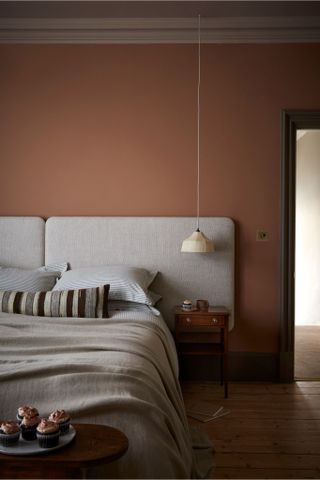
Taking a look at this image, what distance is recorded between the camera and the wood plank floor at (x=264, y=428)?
2197 mm

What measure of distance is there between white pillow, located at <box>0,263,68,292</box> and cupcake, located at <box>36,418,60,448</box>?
2022 millimetres

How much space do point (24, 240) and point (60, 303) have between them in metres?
0.91

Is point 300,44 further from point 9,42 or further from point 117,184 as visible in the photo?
point 9,42

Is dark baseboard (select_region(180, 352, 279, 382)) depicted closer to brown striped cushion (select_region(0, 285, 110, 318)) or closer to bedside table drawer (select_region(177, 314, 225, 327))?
bedside table drawer (select_region(177, 314, 225, 327))

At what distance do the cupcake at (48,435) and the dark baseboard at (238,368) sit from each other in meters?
2.43

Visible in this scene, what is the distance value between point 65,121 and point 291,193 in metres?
1.89

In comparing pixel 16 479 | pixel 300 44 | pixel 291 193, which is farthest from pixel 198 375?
pixel 300 44

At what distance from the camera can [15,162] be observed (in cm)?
360

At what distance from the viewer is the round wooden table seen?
3.71 feet

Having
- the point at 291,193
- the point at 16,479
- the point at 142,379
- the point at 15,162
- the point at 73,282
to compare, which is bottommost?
the point at 16,479

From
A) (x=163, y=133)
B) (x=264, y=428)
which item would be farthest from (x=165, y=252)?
(x=264, y=428)

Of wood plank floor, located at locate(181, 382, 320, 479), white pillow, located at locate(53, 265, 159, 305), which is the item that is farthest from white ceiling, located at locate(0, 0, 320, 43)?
wood plank floor, located at locate(181, 382, 320, 479)

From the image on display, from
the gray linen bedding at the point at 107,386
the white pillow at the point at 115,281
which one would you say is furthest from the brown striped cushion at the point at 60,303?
the gray linen bedding at the point at 107,386

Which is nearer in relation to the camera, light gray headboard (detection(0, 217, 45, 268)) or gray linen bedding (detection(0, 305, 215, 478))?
gray linen bedding (detection(0, 305, 215, 478))
